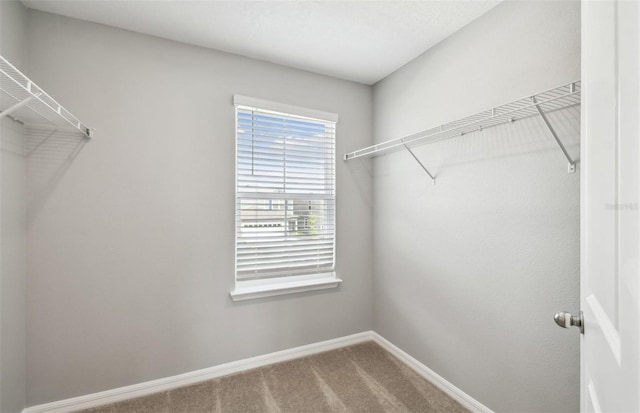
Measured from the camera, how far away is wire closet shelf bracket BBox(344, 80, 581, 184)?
122 centimetres

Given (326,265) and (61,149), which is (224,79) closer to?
(61,149)

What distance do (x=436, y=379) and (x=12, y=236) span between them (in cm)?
275

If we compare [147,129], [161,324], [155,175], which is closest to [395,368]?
[161,324]

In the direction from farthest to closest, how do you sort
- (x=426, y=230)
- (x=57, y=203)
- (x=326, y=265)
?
1. (x=326, y=265)
2. (x=426, y=230)
3. (x=57, y=203)

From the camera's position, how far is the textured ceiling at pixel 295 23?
→ 167 centimetres

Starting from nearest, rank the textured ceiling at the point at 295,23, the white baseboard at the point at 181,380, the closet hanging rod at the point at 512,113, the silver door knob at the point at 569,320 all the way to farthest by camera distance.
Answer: the silver door knob at the point at 569,320 → the closet hanging rod at the point at 512,113 → the textured ceiling at the point at 295,23 → the white baseboard at the point at 181,380

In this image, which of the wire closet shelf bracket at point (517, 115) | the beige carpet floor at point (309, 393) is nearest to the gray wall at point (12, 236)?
the beige carpet floor at point (309, 393)

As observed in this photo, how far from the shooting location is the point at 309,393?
195cm

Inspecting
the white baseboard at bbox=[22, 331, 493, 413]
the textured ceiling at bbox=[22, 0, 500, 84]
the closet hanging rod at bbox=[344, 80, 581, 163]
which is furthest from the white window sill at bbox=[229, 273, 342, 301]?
the textured ceiling at bbox=[22, 0, 500, 84]

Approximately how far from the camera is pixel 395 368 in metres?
2.23

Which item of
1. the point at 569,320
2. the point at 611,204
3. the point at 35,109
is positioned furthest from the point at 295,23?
the point at 569,320

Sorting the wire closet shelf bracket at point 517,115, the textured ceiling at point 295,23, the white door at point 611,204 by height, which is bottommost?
the white door at point 611,204

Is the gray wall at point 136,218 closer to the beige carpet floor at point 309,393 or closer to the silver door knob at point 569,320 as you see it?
the beige carpet floor at point 309,393

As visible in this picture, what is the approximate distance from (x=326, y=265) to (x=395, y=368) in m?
0.96
